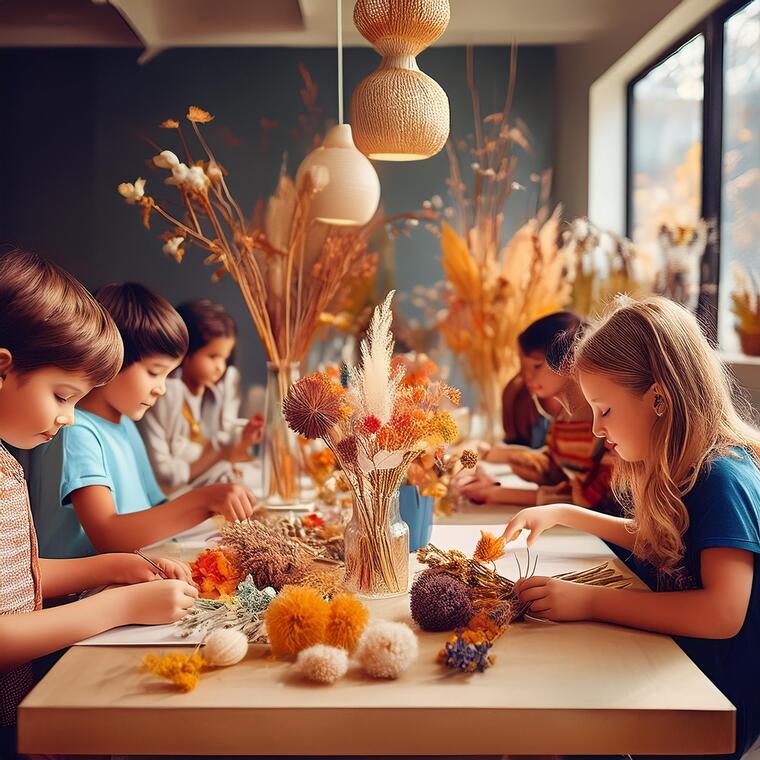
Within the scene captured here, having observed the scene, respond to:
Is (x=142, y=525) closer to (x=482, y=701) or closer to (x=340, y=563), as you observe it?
(x=340, y=563)

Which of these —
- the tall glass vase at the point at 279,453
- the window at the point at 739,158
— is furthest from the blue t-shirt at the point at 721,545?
the window at the point at 739,158

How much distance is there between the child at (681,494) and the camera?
3.94ft

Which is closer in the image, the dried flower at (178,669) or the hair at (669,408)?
the dried flower at (178,669)

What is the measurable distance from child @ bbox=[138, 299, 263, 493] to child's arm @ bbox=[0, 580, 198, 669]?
1442 millimetres

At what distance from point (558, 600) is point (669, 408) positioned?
346mm

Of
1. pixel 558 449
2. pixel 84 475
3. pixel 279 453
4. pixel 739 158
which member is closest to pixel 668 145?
pixel 739 158

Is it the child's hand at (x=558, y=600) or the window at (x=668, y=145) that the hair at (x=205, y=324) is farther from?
the child's hand at (x=558, y=600)

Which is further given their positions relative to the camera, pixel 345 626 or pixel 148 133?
pixel 148 133

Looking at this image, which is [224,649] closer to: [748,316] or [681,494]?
[681,494]

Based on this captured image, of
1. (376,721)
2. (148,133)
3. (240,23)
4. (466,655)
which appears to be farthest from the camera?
(148,133)

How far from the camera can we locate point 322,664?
3.26ft

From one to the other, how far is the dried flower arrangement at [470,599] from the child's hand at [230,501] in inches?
13.9

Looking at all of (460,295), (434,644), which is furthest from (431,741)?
(460,295)

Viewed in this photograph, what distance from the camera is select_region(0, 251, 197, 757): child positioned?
1204 mm
